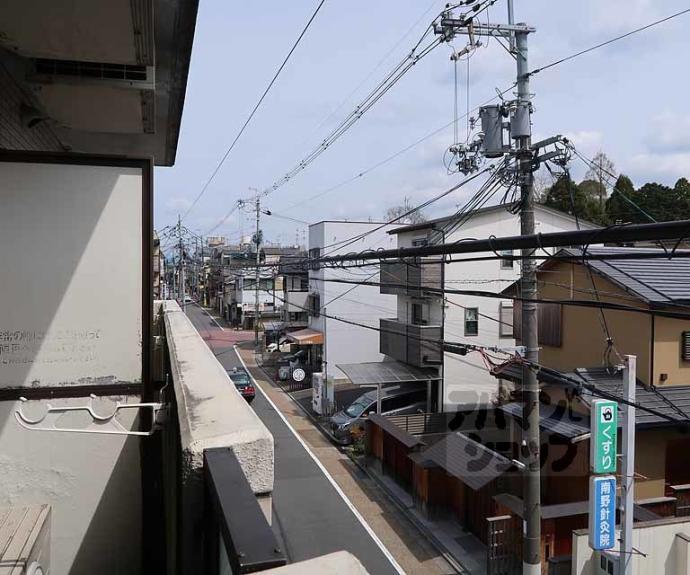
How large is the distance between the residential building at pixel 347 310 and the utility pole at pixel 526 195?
55.0 feet

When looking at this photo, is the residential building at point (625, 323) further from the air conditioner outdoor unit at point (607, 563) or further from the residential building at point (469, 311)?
the residential building at point (469, 311)

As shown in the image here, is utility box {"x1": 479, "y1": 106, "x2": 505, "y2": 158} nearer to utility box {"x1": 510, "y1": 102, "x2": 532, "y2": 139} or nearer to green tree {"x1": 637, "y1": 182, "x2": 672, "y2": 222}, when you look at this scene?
utility box {"x1": 510, "y1": 102, "x2": 532, "y2": 139}

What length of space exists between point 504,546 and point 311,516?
13.7 ft

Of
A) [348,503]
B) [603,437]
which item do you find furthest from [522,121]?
[348,503]

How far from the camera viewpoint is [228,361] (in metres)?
30.1

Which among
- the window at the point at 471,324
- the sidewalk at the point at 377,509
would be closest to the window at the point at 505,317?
the window at the point at 471,324

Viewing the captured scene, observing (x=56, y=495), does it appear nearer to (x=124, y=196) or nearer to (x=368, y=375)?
(x=124, y=196)

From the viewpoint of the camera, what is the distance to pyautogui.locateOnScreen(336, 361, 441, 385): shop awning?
1780cm

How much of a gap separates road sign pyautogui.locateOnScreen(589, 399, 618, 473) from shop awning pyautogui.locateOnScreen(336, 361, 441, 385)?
10.7 meters

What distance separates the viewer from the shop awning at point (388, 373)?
17.8 metres

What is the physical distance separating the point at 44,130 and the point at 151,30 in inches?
109

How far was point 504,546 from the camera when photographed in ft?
29.5

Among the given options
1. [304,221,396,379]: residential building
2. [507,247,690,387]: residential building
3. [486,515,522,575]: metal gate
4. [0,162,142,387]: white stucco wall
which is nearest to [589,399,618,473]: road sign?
[486,515,522,575]: metal gate

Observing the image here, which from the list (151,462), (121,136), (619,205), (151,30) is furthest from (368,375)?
(151,30)
